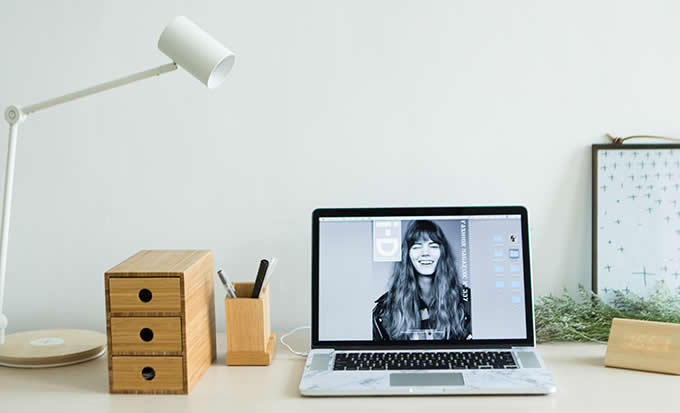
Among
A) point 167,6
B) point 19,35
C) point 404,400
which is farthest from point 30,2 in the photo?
point 404,400

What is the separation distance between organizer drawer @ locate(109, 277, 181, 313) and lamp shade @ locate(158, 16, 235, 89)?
1.14ft

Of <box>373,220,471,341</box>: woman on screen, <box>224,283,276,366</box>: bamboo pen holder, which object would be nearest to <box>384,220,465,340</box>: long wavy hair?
<box>373,220,471,341</box>: woman on screen

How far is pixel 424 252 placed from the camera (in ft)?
4.29

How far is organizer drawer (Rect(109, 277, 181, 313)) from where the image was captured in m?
1.11

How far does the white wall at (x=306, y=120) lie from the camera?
145 centimetres

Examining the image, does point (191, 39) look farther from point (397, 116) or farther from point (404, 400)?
point (404, 400)

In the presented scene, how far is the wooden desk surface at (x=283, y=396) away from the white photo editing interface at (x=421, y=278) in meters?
0.14

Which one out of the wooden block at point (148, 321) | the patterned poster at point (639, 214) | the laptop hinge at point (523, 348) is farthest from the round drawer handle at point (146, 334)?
the patterned poster at point (639, 214)

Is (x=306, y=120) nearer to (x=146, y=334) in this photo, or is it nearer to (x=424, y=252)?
(x=424, y=252)

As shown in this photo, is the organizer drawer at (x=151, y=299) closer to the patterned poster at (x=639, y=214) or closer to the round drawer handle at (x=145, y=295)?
the round drawer handle at (x=145, y=295)

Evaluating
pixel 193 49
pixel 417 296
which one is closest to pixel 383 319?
pixel 417 296

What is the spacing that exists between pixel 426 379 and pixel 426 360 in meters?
0.08

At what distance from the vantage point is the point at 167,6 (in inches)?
57.2

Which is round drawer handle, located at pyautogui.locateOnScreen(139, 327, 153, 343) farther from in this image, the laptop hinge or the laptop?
the laptop hinge
